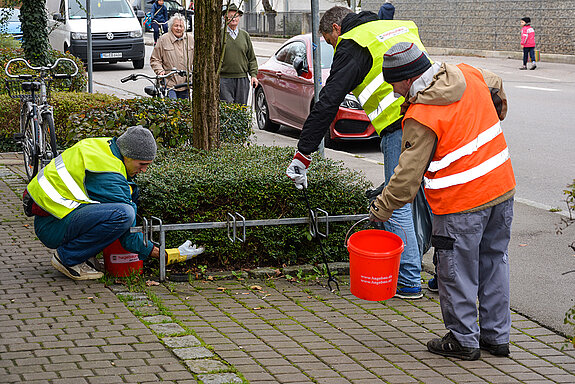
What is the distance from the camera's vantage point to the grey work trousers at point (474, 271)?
15.3 feet

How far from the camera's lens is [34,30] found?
13633 millimetres

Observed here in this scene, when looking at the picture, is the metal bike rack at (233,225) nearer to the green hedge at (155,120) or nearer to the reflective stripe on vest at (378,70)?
the reflective stripe on vest at (378,70)

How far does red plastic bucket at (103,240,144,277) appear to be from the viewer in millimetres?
5895

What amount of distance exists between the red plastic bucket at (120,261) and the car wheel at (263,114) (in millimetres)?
8413

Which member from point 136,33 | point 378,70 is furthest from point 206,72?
point 136,33

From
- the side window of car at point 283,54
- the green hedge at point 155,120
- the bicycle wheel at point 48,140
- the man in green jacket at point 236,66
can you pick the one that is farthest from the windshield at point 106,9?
the bicycle wheel at point 48,140

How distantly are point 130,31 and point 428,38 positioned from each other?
15363 mm

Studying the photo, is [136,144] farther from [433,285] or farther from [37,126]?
[37,126]

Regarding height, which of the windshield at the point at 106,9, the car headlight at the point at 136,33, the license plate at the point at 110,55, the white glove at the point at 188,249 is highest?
the windshield at the point at 106,9

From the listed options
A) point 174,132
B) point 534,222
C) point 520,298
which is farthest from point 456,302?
point 174,132

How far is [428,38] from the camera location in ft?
113

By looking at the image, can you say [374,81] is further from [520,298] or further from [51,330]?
[51,330]

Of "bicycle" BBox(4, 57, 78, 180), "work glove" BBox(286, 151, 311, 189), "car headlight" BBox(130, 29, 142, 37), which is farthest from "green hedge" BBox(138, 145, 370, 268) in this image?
"car headlight" BBox(130, 29, 142, 37)

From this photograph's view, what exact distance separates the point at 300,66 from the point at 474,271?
7.42 metres
